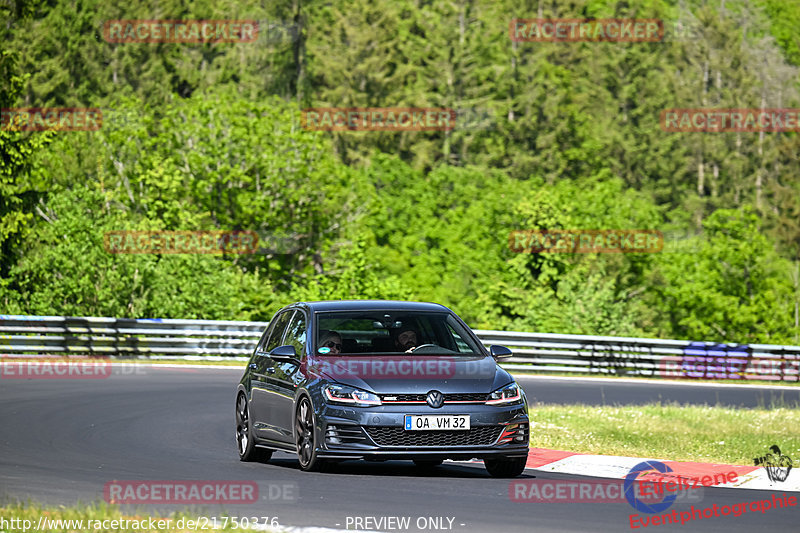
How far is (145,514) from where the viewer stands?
923 cm

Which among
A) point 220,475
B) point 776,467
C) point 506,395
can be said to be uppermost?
point 506,395

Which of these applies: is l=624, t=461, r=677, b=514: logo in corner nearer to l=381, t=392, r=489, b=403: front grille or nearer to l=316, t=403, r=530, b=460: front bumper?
l=316, t=403, r=530, b=460: front bumper

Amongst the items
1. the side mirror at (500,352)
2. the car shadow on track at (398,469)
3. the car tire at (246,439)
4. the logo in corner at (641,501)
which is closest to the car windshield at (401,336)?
the side mirror at (500,352)

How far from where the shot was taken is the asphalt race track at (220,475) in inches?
383

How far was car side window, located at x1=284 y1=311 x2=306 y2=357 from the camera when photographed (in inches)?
505

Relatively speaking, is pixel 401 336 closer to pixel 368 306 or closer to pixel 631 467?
pixel 368 306

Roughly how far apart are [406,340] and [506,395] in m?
1.36

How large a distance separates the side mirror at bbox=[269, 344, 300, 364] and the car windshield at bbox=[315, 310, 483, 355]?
23 centimetres

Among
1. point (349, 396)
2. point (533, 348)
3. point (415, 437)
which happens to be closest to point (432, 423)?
point (415, 437)

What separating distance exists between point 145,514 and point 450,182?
234 ft

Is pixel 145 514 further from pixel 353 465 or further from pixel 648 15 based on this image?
pixel 648 15

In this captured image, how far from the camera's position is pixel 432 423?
456 inches

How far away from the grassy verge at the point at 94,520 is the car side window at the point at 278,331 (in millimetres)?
4610

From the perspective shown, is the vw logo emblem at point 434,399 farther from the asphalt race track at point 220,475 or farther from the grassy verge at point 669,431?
the grassy verge at point 669,431
